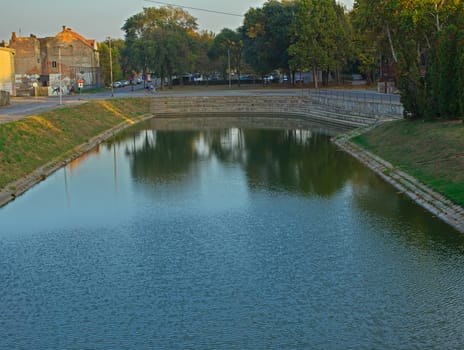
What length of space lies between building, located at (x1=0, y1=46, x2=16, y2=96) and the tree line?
24189 mm

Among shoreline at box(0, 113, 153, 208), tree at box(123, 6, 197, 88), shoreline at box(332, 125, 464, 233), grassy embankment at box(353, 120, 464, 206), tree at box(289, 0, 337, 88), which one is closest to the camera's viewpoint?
shoreline at box(332, 125, 464, 233)

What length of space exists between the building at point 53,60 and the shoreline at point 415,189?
2943 inches

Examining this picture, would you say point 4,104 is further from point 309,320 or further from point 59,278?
point 309,320

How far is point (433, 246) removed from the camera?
20375 millimetres

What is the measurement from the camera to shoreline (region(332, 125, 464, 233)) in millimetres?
23406

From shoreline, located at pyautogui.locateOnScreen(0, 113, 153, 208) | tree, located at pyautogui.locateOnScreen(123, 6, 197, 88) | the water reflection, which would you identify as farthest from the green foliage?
shoreline, located at pyautogui.locateOnScreen(0, 113, 153, 208)

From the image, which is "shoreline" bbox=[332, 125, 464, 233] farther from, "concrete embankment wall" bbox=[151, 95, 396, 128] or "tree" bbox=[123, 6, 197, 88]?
"tree" bbox=[123, 6, 197, 88]

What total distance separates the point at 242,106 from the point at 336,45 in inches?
732

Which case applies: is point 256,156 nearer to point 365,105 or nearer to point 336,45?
point 365,105

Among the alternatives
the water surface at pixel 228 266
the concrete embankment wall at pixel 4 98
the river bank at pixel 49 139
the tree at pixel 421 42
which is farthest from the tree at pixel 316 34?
the water surface at pixel 228 266

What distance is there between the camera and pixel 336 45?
8719 cm

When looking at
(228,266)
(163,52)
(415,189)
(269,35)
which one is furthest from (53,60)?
(228,266)

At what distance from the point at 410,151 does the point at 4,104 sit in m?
48.5

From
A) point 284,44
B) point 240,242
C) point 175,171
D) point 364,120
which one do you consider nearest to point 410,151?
point 175,171
